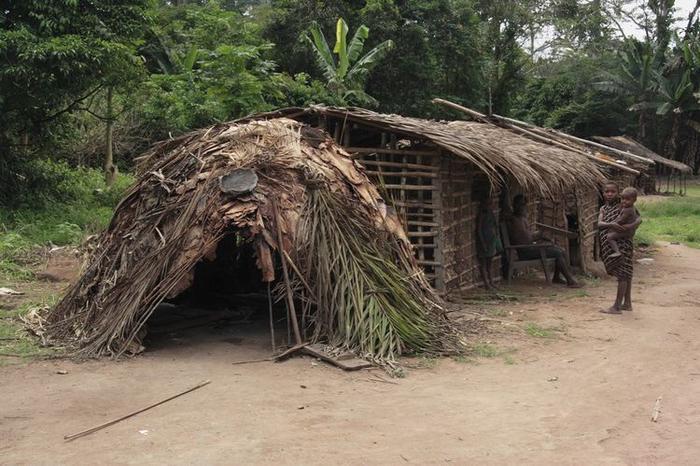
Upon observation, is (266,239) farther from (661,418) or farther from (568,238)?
(568,238)

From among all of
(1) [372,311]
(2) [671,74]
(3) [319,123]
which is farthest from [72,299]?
(2) [671,74]

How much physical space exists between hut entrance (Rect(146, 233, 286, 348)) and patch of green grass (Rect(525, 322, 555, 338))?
2908 millimetres

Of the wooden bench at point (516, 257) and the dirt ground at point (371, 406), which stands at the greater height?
the wooden bench at point (516, 257)

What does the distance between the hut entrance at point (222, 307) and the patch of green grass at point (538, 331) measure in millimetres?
2908

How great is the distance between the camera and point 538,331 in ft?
27.1

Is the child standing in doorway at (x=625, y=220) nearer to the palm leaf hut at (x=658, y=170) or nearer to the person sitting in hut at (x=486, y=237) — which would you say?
the person sitting in hut at (x=486, y=237)

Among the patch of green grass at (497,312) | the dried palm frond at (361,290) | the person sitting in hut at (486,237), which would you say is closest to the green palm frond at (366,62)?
the person sitting in hut at (486,237)

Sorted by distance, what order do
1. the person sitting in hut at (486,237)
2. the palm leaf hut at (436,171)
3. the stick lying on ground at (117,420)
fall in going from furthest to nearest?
the person sitting in hut at (486,237) → the palm leaf hut at (436,171) → the stick lying on ground at (117,420)

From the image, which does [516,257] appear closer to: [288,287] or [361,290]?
[361,290]

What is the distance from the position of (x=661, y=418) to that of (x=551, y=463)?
145 centimetres

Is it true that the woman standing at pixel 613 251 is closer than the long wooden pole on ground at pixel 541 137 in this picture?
Yes

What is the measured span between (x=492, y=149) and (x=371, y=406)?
5316 millimetres

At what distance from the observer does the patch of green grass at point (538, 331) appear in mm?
8062

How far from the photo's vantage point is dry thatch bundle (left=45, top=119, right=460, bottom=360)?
691 cm
